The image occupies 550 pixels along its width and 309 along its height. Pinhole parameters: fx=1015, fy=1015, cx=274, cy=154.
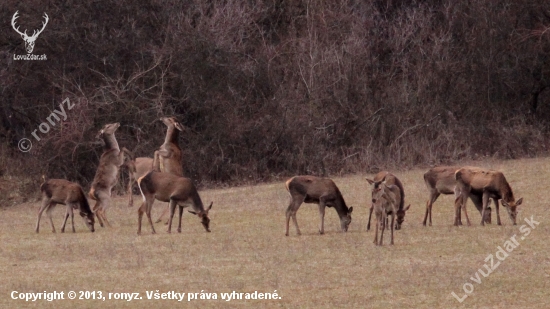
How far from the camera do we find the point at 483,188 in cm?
1856

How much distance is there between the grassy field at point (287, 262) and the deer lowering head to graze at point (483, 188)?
0.42 m

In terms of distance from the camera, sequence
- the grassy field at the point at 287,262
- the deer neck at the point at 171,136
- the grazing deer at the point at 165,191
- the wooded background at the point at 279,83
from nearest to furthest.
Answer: the grassy field at the point at 287,262 → the grazing deer at the point at 165,191 → the deer neck at the point at 171,136 → the wooded background at the point at 279,83

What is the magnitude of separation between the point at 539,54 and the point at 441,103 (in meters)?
3.65

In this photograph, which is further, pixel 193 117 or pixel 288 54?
pixel 288 54

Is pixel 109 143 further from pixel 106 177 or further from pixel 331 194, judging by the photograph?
pixel 331 194

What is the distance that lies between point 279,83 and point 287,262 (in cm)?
1861

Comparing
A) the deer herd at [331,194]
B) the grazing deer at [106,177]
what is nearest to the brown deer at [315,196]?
the deer herd at [331,194]

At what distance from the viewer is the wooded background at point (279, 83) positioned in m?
30.1

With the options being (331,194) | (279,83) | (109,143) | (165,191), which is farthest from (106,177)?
(279,83)

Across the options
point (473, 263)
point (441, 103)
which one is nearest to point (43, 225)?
point (473, 263)

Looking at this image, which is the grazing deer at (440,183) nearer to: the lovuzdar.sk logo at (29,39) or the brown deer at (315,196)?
the brown deer at (315,196)

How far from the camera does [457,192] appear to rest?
18641 millimetres

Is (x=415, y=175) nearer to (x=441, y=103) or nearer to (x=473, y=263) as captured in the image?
(x=441, y=103)

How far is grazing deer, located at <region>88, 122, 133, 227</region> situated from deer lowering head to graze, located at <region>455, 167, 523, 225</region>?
7010 millimetres
